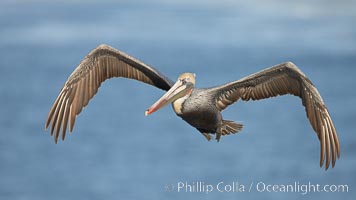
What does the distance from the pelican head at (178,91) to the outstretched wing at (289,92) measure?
25 centimetres

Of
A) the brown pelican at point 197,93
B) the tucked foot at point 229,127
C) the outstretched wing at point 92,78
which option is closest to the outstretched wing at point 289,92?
the brown pelican at point 197,93

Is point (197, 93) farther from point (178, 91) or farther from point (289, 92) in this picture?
point (289, 92)

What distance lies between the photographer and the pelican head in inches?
481

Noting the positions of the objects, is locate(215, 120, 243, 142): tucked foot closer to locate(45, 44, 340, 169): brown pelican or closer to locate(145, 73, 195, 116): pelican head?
locate(45, 44, 340, 169): brown pelican

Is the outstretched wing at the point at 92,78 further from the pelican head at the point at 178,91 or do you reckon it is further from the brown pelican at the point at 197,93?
the pelican head at the point at 178,91

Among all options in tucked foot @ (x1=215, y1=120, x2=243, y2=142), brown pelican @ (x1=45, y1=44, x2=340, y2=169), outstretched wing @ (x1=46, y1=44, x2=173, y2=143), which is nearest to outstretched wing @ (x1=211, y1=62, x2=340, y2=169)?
brown pelican @ (x1=45, y1=44, x2=340, y2=169)

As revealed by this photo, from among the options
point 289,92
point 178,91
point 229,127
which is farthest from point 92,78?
point 289,92

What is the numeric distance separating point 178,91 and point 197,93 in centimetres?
21

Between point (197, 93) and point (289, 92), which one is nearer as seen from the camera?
point (197, 93)

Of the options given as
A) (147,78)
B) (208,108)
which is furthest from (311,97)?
(147,78)

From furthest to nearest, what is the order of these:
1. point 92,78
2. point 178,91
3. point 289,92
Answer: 1. point 92,78
2. point 289,92
3. point 178,91

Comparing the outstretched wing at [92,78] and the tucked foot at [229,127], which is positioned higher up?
the outstretched wing at [92,78]

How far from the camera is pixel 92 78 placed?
12.7 metres

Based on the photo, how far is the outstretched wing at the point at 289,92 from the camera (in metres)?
12.1
